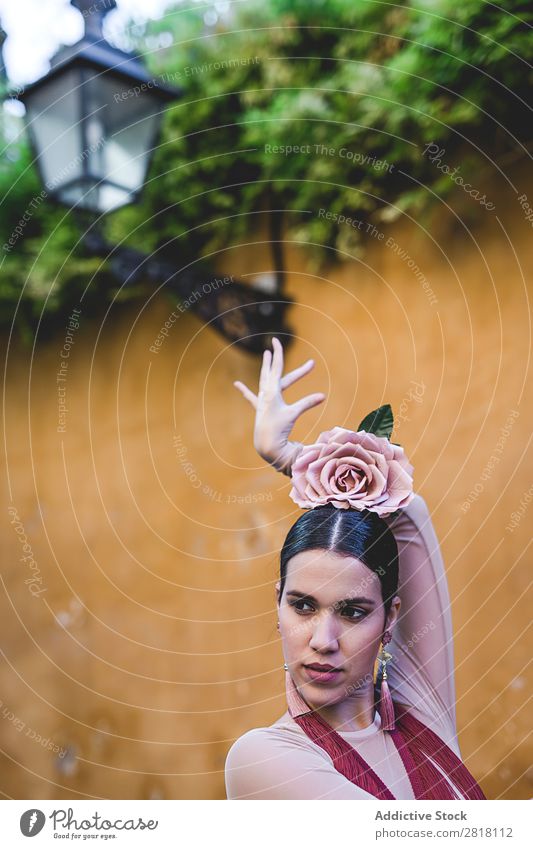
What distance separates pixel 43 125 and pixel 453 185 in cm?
105

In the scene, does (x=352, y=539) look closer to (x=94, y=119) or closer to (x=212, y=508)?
(x=94, y=119)

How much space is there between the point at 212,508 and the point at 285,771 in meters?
1.68

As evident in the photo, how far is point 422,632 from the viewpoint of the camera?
113 cm

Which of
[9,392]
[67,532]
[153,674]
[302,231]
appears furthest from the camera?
[9,392]

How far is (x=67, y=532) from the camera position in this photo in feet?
10.2

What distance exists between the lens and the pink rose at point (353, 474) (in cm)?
108

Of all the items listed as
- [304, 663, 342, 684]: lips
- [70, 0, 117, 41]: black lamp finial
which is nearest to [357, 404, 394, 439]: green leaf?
[304, 663, 342, 684]: lips

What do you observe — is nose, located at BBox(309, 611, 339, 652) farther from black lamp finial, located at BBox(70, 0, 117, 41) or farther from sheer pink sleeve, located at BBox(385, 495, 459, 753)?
black lamp finial, located at BBox(70, 0, 117, 41)

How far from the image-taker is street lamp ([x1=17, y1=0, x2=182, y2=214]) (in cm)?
182

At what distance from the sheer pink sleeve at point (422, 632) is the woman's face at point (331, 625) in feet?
0.28
